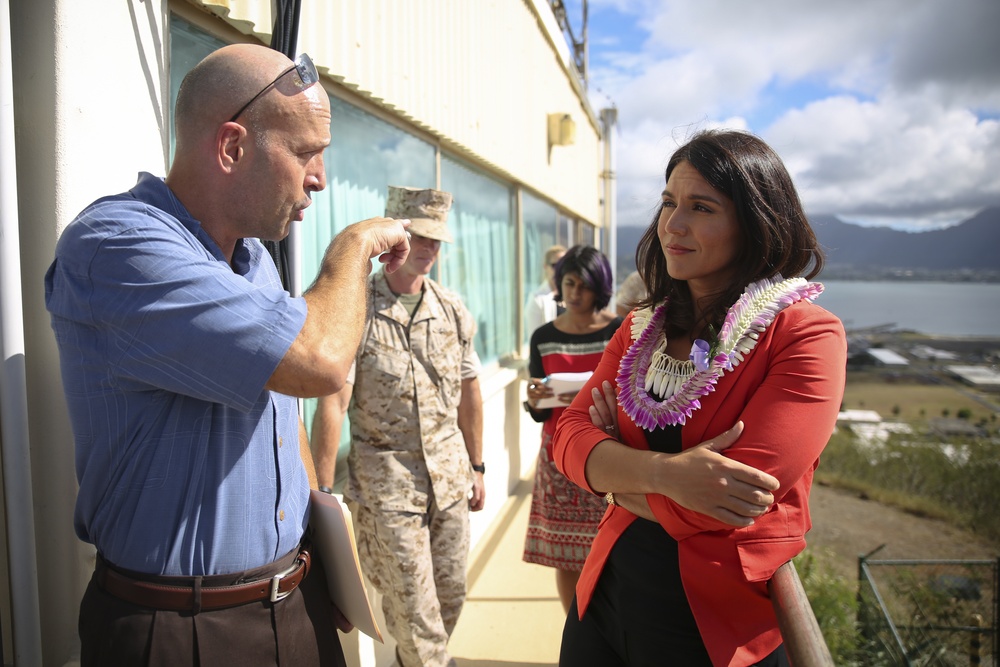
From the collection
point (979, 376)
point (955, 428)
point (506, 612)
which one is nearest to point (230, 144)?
point (506, 612)

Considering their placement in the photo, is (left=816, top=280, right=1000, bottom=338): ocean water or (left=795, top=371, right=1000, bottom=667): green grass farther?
(left=816, top=280, right=1000, bottom=338): ocean water

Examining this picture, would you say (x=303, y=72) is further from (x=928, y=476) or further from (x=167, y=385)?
(x=928, y=476)

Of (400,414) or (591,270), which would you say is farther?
(591,270)

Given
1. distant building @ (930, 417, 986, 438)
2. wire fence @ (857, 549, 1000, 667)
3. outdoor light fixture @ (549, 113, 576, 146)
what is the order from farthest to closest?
distant building @ (930, 417, 986, 438), outdoor light fixture @ (549, 113, 576, 146), wire fence @ (857, 549, 1000, 667)

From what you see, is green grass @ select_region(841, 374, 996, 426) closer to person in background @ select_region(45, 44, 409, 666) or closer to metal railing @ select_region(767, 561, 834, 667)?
metal railing @ select_region(767, 561, 834, 667)

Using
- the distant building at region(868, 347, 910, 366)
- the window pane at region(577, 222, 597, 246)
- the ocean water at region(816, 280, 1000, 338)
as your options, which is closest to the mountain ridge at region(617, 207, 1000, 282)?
the ocean water at region(816, 280, 1000, 338)

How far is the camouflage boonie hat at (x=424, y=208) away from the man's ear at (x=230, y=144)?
164cm

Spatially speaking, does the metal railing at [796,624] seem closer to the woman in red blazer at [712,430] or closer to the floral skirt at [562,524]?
the woman in red blazer at [712,430]

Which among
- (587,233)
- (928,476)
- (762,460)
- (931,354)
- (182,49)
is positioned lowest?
(928,476)

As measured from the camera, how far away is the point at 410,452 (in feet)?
9.05

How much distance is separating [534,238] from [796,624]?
24.2 ft

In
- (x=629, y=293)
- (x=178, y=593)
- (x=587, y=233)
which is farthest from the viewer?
(x=587, y=233)

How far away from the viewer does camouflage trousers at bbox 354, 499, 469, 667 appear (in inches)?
105

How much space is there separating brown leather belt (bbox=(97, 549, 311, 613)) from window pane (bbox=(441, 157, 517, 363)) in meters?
3.48
